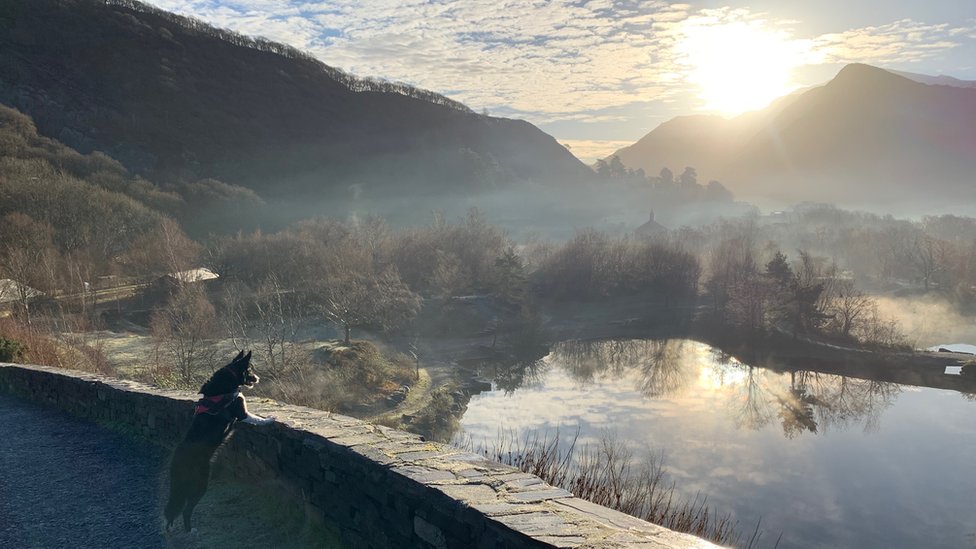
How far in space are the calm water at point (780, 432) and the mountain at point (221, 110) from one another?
5813 cm

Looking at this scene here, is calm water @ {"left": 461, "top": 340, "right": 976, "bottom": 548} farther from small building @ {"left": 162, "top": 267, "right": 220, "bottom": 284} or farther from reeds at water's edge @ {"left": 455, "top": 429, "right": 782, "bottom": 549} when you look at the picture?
small building @ {"left": 162, "top": 267, "right": 220, "bottom": 284}

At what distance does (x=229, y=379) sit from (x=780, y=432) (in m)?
27.5

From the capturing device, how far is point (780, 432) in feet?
90.6

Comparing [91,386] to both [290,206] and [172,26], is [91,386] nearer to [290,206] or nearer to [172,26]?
[290,206]

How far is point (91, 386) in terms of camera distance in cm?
876

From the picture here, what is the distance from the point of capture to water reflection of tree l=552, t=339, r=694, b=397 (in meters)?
35.6

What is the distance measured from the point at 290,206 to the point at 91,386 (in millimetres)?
77210

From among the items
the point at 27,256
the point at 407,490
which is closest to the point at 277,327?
the point at 27,256

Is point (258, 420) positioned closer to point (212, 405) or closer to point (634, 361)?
point (212, 405)

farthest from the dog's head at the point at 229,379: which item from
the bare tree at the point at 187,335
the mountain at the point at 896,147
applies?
the mountain at the point at 896,147

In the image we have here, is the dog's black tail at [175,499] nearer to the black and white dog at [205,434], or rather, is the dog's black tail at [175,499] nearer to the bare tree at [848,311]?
the black and white dog at [205,434]

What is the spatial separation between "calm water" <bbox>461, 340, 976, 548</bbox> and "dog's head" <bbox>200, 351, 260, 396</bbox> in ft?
55.5

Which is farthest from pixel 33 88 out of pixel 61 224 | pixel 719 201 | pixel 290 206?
pixel 719 201

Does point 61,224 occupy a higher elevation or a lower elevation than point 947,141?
lower
